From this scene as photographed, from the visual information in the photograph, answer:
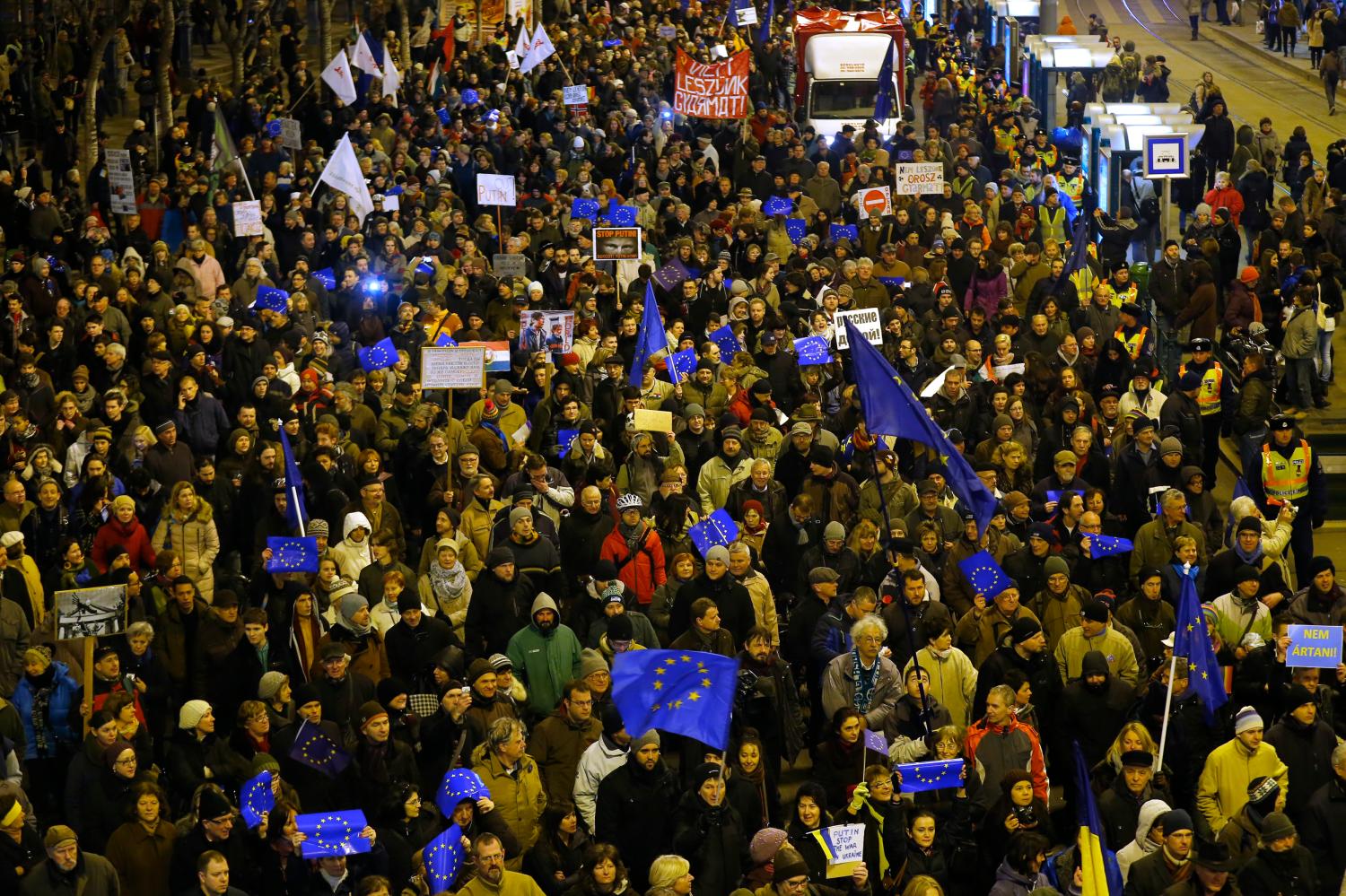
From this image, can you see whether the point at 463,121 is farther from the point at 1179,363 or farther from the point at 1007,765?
the point at 1007,765

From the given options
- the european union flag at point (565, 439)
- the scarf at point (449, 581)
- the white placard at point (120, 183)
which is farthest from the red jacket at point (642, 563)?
the white placard at point (120, 183)

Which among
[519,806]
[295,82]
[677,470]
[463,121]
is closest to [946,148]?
[463,121]

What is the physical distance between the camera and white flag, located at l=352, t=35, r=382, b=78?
31.2m

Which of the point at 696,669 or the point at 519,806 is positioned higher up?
the point at 696,669

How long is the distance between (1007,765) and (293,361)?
28.8ft

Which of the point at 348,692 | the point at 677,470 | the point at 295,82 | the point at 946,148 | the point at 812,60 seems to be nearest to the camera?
the point at 348,692

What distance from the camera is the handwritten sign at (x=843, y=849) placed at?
11.8m

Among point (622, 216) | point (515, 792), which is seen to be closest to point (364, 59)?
point (622, 216)

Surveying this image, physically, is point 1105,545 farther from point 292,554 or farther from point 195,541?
point 195,541

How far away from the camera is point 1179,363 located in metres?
22.9

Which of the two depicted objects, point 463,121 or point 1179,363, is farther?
point 463,121

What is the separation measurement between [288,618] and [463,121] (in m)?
16.3

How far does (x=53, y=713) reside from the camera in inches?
549

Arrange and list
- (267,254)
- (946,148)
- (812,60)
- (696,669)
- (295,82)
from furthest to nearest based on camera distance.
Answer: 1. (812,60)
2. (295,82)
3. (946,148)
4. (267,254)
5. (696,669)
